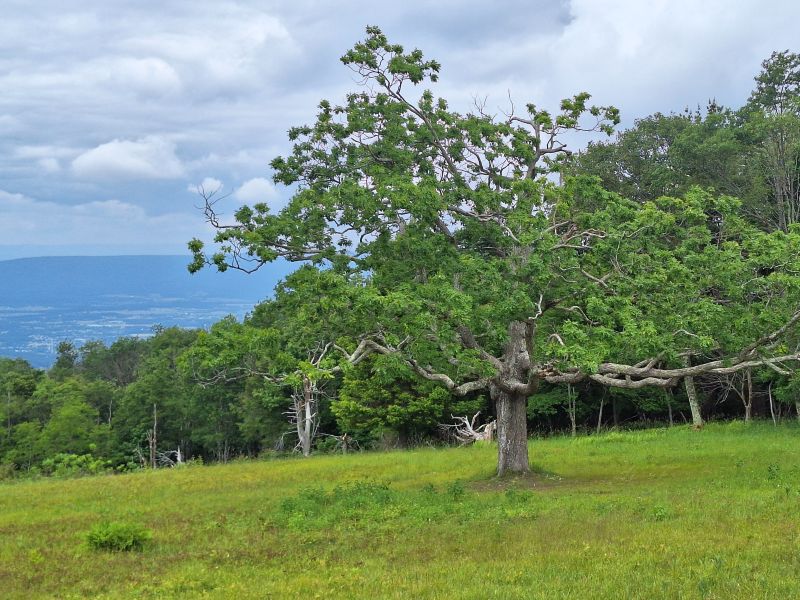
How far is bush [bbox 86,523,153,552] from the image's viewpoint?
14516 mm

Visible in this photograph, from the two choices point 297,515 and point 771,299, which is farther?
point 771,299

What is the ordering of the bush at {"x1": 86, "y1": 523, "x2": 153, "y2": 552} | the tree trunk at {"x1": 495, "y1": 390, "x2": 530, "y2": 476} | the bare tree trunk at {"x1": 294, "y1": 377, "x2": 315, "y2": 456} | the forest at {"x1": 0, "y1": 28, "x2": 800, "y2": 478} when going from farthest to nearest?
the bare tree trunk at {"x1": 294, "y1": 377, "x2": 315, "y2": 456} → the tree trunk at {"x1": 495, "y1": 390, "x2": 530, "y2": 476} → the forest at {"x1": 0, "y1": 28, "x2": 800, "y2": 478} → the bush at {"x1": 86, "y1": 523, "x2": 153, "y2": 552}

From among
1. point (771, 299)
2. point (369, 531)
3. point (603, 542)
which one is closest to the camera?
point (603, 542)

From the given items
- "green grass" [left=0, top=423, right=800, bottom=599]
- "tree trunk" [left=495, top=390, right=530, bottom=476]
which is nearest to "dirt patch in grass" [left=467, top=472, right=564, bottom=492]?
"green grass" [left=0, top=423, right=800, bottom=599]

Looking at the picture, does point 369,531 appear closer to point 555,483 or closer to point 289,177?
point 555,483

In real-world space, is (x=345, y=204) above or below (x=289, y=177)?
below

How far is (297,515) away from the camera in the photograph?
1664cm

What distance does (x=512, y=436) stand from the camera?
22.0 metres

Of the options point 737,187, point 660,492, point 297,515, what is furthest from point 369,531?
point 737,187

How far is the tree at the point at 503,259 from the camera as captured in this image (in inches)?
731

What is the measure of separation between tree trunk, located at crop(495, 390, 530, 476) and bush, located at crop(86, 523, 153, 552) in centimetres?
1122

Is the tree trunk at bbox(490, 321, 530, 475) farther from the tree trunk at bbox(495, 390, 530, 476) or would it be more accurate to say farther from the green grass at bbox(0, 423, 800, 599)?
the green grass at bbox(0, 423, 800, 599)

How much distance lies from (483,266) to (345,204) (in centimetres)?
452

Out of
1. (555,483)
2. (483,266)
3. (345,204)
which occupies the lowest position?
(555,483)
